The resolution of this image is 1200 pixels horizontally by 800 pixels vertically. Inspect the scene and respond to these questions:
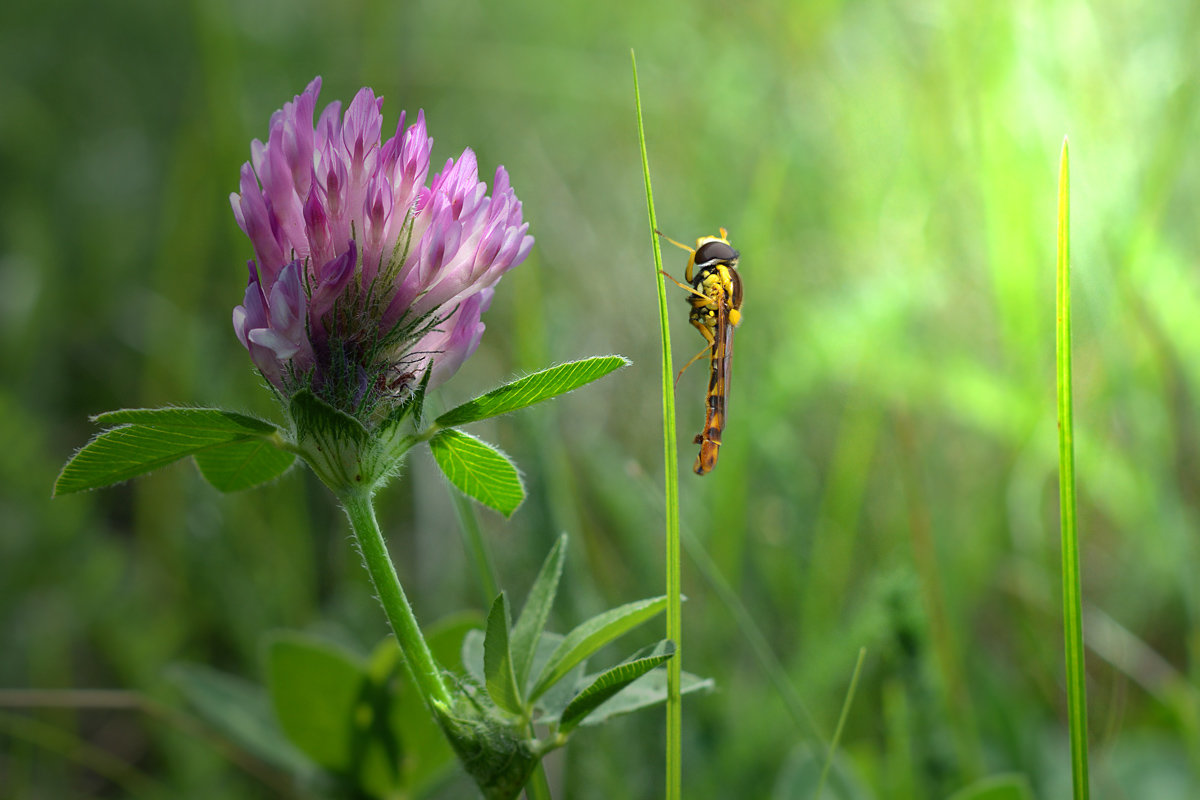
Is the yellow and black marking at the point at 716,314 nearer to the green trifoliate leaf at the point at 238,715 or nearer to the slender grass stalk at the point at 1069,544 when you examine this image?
the slender grass stalk at the point at 1069,544

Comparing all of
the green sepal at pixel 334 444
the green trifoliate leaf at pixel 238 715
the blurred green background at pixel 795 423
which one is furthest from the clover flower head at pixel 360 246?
the green trifoliate leaf at pixel 238 715

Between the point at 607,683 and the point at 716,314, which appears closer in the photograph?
the point at 607,683

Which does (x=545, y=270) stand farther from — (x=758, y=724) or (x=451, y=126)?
(x=758, y=724)

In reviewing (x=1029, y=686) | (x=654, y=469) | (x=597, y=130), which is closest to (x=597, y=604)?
(x=654, y=469)

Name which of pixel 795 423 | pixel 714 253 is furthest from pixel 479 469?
pixel 795 423

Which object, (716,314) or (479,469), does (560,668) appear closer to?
(479,469)

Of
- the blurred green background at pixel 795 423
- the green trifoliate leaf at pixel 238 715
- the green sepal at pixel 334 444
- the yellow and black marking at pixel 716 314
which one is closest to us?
the green sepal at pixel 334 444

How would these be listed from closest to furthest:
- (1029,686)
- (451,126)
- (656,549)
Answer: (1029,686) → (656,549) → (451,126)
